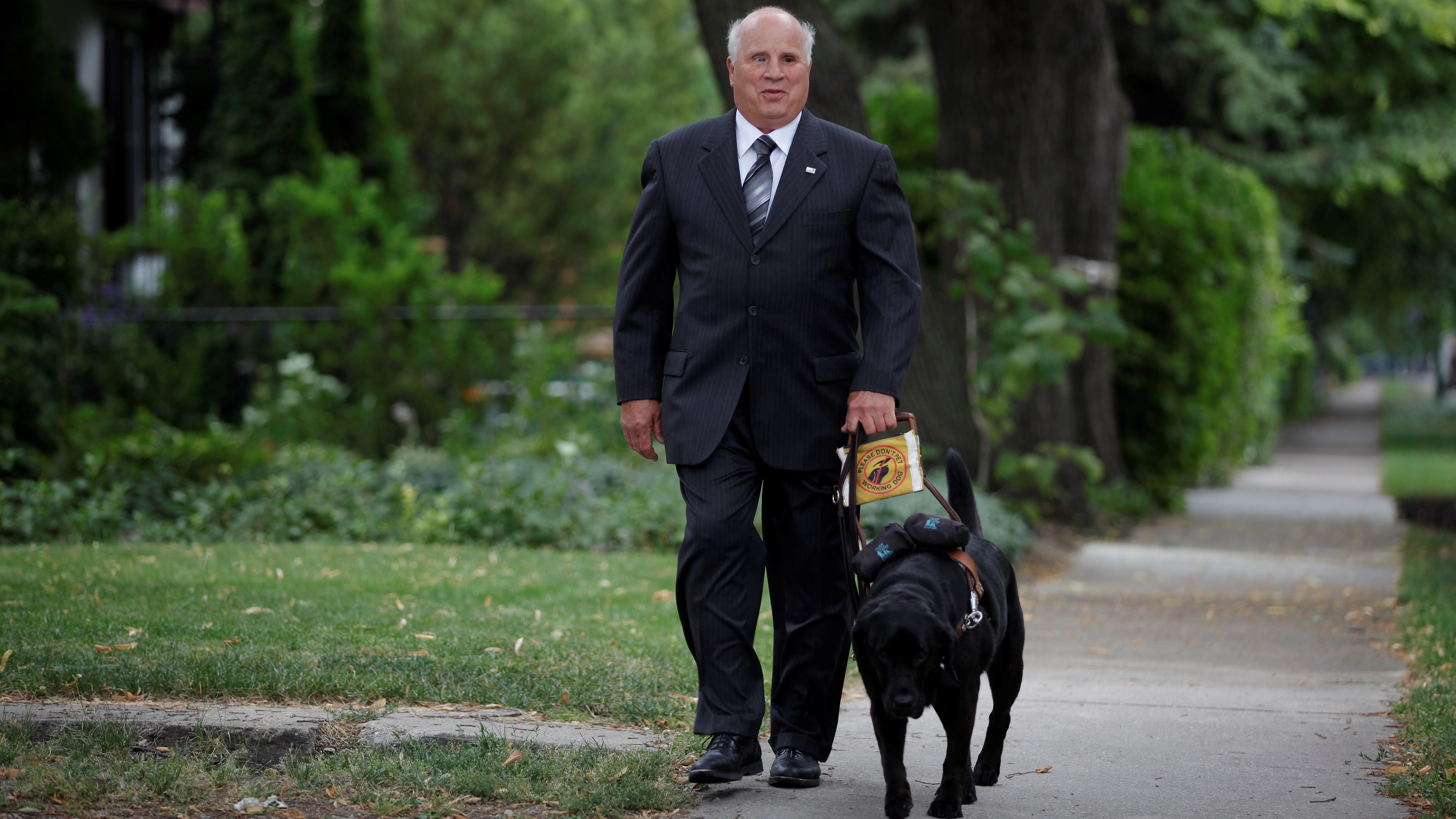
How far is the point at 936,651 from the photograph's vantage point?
3.47 meters

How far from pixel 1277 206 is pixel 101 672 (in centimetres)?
1923

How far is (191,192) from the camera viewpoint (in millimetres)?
13133

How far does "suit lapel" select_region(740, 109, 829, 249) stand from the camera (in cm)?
396

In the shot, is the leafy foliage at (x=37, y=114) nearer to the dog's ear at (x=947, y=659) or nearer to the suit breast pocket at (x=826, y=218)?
the suit breast pocket at (x=826, y=218)

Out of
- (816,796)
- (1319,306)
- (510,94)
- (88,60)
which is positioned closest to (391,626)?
(816,796)

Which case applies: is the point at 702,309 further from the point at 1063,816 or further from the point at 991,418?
the point at 991,418

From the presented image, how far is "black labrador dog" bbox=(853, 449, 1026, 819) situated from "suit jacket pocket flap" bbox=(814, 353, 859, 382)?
0.39 m

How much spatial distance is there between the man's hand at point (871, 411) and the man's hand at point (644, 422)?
527 millimetres

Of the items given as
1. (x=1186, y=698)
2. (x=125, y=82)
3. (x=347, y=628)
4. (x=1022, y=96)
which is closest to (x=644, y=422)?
(x=347, y=628)

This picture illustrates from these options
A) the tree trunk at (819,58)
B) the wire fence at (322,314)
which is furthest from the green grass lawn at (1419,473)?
the wire fence at (322,314)

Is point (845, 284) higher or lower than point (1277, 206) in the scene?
lower

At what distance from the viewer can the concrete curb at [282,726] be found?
4.04m

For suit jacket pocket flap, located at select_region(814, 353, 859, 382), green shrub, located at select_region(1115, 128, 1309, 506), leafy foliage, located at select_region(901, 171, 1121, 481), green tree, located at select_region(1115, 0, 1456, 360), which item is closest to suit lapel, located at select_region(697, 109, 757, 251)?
suit jacket pocket flap, located at select_region(814, 353, 859, 382)

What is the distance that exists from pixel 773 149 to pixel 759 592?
121cm
